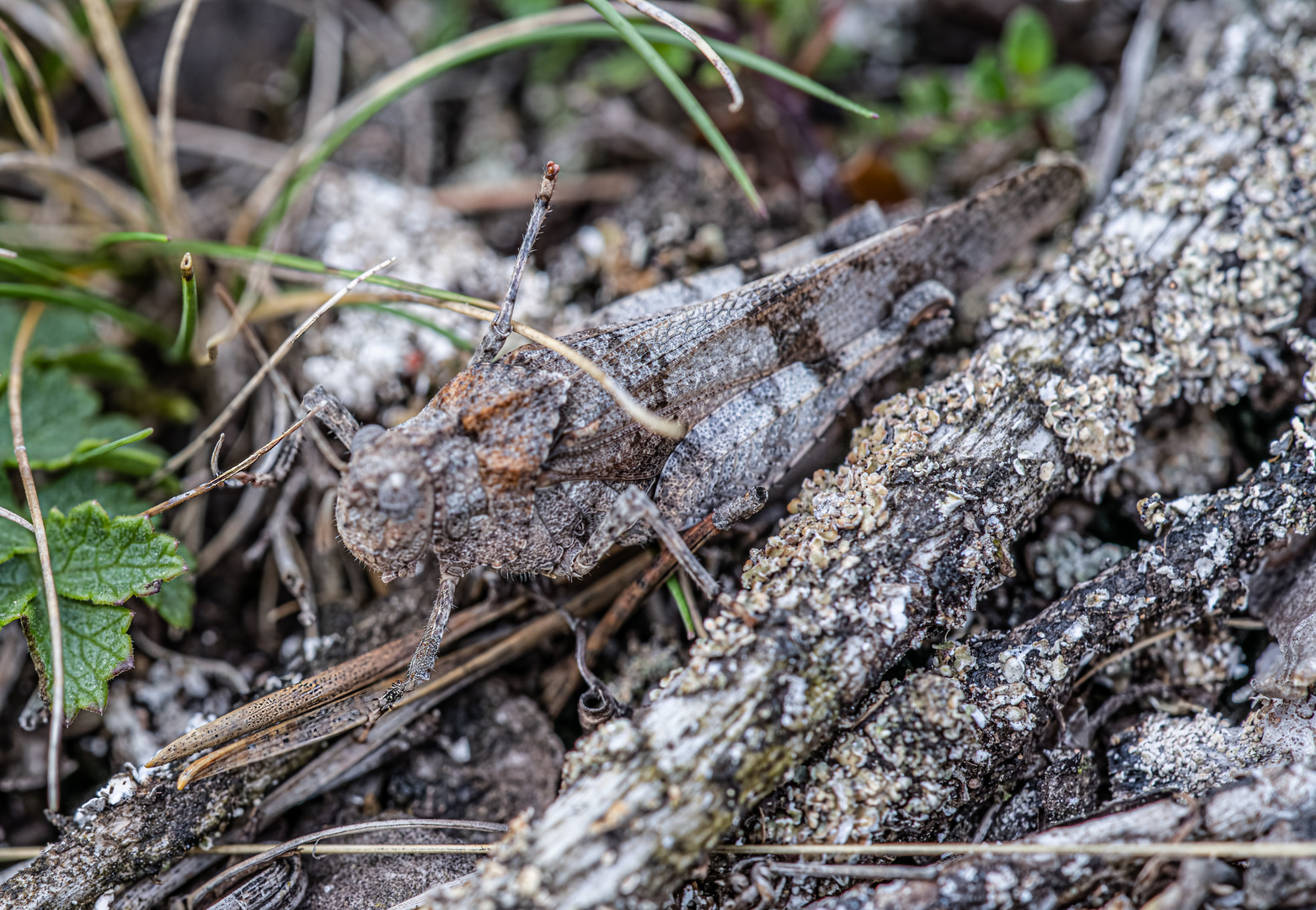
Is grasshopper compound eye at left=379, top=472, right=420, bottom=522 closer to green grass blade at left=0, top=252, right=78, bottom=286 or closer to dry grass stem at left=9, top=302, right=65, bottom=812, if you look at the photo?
dry grass stem at left=9, top=302, right=65, bottom=812

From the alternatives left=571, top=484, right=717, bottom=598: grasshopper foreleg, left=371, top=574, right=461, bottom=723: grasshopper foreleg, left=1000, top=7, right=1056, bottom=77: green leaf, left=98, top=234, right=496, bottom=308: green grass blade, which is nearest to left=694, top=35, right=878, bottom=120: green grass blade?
left=1000, top=7, right=1056, bottom=77: green leaf

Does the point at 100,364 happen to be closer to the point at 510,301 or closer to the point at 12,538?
the point at 12,538

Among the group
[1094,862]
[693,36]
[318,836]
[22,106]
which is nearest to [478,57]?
[693,36]

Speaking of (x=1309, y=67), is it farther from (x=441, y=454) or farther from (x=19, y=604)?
(x=19, y=604)

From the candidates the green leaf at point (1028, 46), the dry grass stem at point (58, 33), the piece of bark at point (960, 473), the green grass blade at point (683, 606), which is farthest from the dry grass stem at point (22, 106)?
the green leaf at point (1028, 46)

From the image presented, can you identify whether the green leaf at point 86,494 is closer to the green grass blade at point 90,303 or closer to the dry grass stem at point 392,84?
the green grass blade at point 90,303

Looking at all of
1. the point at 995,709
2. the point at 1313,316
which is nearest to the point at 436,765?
the point at 995,709
